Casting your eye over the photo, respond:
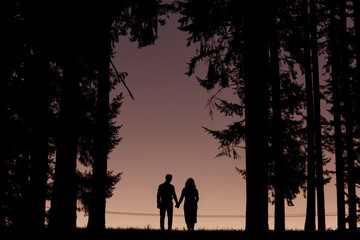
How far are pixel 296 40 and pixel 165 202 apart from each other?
6.83 meters

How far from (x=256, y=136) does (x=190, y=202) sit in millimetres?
6422

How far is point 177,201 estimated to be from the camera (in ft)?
51.6

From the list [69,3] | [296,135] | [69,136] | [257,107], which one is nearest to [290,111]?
[296,135]

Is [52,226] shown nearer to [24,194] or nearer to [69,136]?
[24,194]

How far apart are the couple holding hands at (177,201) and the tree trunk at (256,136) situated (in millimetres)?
5455

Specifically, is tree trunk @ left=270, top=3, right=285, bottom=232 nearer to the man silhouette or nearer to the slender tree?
the man silhouette

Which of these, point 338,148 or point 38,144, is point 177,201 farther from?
point 338,148

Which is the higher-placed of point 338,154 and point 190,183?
point 338,154

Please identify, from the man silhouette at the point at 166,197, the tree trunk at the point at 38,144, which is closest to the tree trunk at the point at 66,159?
the tree trunk at the point at 38,144

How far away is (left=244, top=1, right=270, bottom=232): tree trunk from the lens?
387 inches

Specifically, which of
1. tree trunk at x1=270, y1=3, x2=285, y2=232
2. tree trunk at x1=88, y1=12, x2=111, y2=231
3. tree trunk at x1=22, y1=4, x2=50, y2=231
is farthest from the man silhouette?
tree trunk at x1=22, y1=4, x2=50, y2=231

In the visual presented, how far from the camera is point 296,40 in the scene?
579 inches

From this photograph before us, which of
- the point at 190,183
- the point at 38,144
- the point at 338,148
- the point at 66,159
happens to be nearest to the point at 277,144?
the point at 190,183

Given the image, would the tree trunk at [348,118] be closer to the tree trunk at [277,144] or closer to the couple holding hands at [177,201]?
the tree trunk at [277,144]
